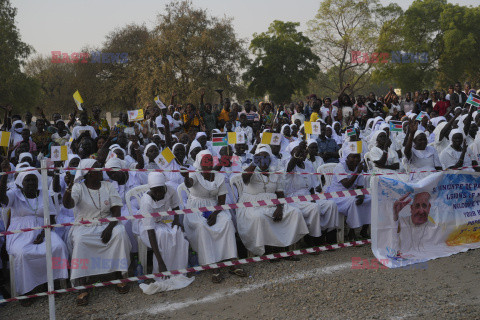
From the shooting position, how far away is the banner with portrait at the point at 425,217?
555 centimetres

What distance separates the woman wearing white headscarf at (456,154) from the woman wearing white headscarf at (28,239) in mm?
6394

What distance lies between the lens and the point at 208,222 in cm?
583

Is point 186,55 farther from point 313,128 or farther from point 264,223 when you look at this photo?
point 264,223

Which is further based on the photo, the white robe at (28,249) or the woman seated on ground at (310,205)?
the woman seated on ground at (310,205)

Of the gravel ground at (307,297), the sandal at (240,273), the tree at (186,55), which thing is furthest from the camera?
the tree at (186,55)

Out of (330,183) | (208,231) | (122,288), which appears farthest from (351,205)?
(122,288)

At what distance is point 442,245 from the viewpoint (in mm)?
5934

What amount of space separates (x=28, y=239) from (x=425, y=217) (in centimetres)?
505

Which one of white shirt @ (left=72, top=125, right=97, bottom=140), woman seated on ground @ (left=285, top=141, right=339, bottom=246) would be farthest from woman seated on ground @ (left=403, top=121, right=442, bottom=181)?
A: white shirt @ (left=72, top=125, right=97, bottom=140)

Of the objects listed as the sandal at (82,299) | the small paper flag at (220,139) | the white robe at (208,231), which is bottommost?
the sandal at (82,299)

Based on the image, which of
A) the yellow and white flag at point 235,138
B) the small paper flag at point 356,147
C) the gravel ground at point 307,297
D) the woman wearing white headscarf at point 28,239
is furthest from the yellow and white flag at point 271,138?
the woman wearing white headscarf at point 28,239

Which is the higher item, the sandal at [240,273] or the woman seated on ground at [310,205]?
the woman seated on ground at [310,205]

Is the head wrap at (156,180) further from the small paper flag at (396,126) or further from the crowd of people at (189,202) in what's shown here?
the small paper flag at (396,126)

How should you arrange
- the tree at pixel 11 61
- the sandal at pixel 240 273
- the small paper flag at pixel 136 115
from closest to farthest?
1. the sandal at pixel 240 273
2. the small paper flag at pixel 136 115
3. the tree at pixel 11 61
